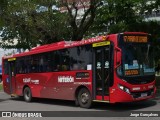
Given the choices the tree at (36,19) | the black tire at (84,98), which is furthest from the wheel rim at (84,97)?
the tree at (36,19)

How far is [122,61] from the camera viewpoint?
14406mm

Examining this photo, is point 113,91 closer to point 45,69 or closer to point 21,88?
point 45,69

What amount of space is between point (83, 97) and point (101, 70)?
1718 millimetres

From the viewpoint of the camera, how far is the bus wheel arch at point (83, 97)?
15670 mm

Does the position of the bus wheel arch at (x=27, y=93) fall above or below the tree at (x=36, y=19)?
below

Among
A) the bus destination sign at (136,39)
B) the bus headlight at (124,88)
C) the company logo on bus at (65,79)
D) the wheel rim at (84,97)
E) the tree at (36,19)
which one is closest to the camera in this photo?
the bus headlight at (124,88)

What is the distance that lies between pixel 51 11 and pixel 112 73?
10.5m

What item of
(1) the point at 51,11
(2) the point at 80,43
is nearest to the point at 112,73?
Answer: (2) the point at 80,43

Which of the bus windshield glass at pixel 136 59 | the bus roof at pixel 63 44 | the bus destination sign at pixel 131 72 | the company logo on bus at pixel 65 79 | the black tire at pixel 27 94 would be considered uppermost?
the bus roof at pixel 63 44

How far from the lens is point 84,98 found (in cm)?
1602

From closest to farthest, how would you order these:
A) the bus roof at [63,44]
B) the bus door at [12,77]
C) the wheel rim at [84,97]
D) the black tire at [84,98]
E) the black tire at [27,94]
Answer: the bus roof at [63,44], the black tire at [84,98], the wheel rim at [84,97], the black tire at [27,94], the bus door at [12,77]

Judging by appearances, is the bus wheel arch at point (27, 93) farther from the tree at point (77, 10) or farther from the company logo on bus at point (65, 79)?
the tree at point (77, 10)

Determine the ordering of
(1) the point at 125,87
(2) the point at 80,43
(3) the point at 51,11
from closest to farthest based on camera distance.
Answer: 1. (1) the point at 125,87
2. (2) the point at 80,43
3. (3) the point at 51,11

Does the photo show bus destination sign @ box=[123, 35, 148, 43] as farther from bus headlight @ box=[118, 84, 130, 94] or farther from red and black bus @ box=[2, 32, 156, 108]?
bus headlight @ box=[118, 84, 130, 94]
